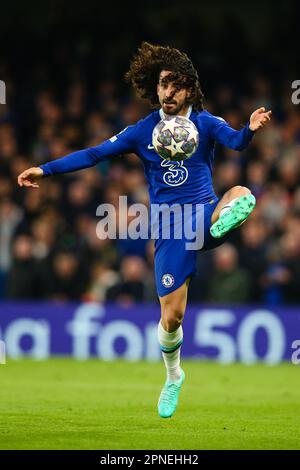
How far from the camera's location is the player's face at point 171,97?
8641mm

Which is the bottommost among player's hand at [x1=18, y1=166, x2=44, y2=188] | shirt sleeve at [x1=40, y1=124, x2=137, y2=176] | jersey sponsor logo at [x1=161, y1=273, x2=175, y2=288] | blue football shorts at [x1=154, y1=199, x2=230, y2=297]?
jersey sponsor logo at [x1=161, y1=273, x2=175, y2=288]

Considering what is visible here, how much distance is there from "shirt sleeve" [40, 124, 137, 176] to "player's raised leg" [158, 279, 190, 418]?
3.83ft

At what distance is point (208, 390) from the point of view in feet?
38.9

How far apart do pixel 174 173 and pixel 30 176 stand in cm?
113

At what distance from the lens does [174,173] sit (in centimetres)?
881

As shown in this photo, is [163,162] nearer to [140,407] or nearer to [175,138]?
[175,138]

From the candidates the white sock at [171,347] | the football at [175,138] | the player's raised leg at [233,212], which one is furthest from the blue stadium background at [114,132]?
the player's raised leg at [233,212]

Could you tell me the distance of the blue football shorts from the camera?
28.5ft

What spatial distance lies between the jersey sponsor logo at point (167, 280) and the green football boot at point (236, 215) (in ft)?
1.96

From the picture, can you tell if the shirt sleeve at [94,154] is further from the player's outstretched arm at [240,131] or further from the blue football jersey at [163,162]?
the player's outstretched arm at [240,131]

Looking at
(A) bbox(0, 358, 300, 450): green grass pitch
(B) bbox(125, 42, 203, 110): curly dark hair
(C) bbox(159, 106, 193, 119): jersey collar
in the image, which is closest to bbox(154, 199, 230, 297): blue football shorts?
(C) bbox(159, 106, 193, 119): jersey collar

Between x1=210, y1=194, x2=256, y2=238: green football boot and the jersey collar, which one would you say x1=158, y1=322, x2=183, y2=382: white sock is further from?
the jersey collar

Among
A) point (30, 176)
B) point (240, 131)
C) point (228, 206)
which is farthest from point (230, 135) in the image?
point (30, 176)

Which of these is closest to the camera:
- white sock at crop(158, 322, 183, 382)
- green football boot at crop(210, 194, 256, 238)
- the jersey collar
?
green football boot at crop(210, 194, 256, 238)
